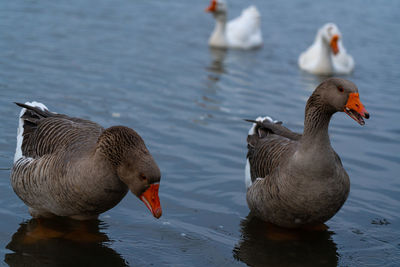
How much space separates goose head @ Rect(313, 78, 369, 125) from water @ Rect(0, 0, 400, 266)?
1.37m

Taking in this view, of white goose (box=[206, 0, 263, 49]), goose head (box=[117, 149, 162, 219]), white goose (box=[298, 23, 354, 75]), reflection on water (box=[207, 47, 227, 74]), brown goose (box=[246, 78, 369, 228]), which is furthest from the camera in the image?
white goose (box=[206, 0, 263, 49])

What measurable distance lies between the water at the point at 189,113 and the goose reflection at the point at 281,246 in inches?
0.7

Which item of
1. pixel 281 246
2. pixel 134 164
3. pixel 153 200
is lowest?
pixel 281 246

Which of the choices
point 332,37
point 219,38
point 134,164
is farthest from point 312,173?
point 219,38

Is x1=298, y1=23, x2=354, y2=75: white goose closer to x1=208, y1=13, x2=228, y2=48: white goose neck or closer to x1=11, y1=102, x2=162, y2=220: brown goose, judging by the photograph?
x1=208, y1=13, x2=228, y2=48: white goose neck

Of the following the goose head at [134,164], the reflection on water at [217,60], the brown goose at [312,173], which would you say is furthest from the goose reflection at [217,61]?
the goose head at [134,164]

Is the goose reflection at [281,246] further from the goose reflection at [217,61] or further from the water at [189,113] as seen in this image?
the goose reflection at [217,61]

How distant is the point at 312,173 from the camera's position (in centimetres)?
521

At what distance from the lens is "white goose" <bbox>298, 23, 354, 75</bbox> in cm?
1290

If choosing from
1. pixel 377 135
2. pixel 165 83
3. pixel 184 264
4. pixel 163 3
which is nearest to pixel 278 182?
pixel 184 264

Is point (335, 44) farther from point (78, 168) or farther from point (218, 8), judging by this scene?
point (78, 168)

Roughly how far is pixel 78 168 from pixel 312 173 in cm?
200

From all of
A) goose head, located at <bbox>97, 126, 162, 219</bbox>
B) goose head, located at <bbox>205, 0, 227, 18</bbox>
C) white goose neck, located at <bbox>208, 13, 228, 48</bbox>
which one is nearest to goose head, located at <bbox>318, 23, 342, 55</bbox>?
white goose neck, located at <bbox>208, 13, 228, 48</bbox>

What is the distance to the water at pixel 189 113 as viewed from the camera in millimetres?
5395
